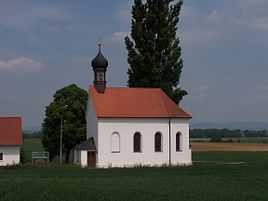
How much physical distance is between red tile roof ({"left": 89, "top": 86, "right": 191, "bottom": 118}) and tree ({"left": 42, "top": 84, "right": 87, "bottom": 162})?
17.9 feet

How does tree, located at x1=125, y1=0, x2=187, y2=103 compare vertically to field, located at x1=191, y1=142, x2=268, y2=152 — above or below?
above

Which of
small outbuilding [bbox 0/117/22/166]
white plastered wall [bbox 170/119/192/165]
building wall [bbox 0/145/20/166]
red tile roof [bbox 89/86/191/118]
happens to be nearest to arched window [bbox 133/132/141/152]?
red tile roof [bbox 89/86/191/118]

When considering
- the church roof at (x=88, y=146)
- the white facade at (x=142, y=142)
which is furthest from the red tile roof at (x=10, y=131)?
the white facade at (x=142, y=142)

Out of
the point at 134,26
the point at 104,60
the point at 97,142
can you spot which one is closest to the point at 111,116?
the point at 97,142

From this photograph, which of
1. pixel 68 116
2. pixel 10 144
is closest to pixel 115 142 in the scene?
pixel 68 116

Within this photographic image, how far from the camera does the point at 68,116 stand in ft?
202

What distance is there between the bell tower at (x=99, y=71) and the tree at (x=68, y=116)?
5237mm

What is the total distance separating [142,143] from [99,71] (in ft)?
27.6

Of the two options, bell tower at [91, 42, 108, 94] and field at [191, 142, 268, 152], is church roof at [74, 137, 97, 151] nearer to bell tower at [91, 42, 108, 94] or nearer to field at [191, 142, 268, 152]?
bell tower at [91, 42, 108, 94]

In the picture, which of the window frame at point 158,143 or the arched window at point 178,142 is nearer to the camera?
the window frame at point 158,143

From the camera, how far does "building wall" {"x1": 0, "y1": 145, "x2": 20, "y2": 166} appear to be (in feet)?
189

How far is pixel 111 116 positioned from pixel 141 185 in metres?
23.1

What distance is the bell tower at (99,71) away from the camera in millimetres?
57250

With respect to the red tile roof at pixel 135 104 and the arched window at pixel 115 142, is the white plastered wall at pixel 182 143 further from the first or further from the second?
the arched window at pixel 115 142
